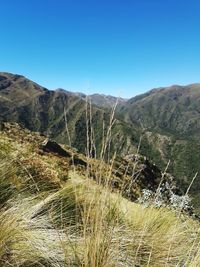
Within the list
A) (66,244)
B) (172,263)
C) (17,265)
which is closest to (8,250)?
(17,265)

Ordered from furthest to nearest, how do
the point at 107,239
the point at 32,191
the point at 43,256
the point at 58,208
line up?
the point at 32,191
the point at 58,208
the point at 43,256
the point at 107,239

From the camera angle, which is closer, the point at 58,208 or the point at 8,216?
the point at 8,216

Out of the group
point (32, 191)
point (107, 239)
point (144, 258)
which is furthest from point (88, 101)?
point (32, 191)

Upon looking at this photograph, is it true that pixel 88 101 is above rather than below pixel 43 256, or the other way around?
above

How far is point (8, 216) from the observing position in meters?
3.99

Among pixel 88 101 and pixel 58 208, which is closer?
pixel 88 101

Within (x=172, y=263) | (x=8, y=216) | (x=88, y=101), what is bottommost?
(x=172, y=263)

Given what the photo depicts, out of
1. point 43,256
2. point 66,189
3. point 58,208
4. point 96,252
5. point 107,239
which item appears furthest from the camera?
point 66,189

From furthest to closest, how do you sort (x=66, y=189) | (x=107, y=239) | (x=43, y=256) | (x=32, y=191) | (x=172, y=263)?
1. (x=32, y=191)
2. (x=66, y=189)
3. (x=172, y=263)
4. (x=43, y=256)
5. (x=107, y=239)

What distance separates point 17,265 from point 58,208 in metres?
1.46

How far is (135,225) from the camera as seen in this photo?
4719 mm

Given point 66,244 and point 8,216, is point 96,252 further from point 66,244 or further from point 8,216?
point 8,216

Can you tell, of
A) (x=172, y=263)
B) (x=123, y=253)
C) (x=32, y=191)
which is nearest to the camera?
(x=123, y=253)

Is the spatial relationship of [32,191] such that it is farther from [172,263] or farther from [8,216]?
[172,263]
